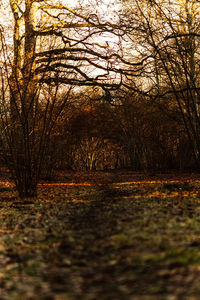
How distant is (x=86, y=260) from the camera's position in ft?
9.84

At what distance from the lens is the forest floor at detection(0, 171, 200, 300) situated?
231 centimetres

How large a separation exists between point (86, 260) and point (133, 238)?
2.17ft

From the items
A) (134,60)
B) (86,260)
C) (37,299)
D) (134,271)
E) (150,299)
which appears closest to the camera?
(150,299)

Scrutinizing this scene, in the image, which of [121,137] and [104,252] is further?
[121,137]

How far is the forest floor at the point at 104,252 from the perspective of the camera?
91.0 inches

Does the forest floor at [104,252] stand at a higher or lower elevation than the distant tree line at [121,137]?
lower

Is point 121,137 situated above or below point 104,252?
above

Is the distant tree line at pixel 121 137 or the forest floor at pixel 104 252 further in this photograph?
the distant tree line at pixel 121 137

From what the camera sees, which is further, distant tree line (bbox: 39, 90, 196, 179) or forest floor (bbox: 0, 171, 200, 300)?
distant tree line (bbox: 39, 90, 196, 179)

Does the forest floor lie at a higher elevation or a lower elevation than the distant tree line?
lower

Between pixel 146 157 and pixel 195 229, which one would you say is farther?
pixel 146 157

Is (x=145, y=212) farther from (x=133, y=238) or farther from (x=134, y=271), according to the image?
(x=134, y=271)

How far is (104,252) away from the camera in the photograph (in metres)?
3.15

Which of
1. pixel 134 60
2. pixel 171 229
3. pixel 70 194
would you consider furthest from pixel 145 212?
pixel 134 60
